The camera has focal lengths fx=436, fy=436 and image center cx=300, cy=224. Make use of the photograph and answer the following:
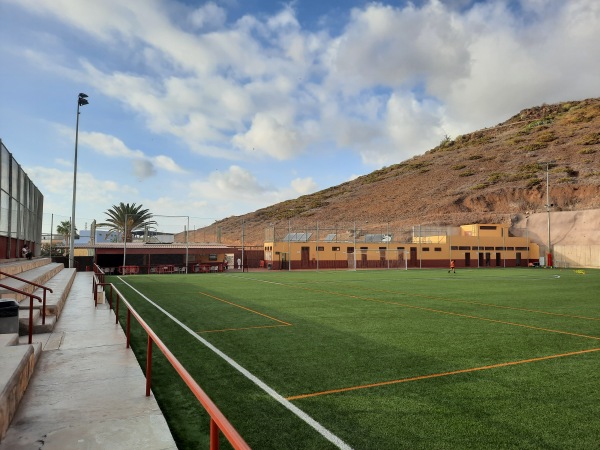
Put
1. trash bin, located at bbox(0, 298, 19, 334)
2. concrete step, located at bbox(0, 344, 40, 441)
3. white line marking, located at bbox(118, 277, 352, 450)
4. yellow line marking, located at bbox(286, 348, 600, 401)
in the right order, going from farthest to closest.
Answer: trash bin, located at bbox(0, 298, 19, 334), yellow line marking, located at bbox(286, 348, 600, 401), white line marking, located at bbox(118, 277, 352, 450), concrete step, located at bbox(0, 344, 40, 441)

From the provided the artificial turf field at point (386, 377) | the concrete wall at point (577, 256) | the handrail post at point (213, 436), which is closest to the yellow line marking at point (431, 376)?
the artificial turf field at point (386, 377)

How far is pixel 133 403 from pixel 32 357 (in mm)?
2423

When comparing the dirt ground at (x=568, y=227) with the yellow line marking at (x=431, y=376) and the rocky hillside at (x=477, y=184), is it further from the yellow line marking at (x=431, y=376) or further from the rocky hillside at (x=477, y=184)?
the yellow line marking at (x=431, y=376)

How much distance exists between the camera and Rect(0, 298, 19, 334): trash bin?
841 cm

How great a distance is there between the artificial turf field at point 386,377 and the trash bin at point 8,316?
8.14ft

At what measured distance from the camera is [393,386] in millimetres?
6941

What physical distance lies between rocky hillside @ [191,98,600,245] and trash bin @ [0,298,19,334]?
7164 cm

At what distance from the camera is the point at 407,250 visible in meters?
58.0

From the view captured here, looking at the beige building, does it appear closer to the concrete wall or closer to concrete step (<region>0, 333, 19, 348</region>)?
the concrete wall

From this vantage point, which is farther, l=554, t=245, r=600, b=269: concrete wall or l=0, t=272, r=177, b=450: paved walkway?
l=554, t=245, r=600, b=269: concrete wall

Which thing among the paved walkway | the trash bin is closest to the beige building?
the trash bin

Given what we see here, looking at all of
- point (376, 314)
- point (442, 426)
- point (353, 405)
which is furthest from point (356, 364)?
point (376, 314)

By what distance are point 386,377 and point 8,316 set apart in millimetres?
7246

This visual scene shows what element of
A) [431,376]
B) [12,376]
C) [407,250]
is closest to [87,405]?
[12,376]
